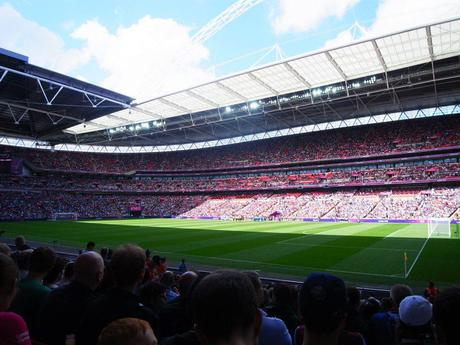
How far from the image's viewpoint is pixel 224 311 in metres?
1.64

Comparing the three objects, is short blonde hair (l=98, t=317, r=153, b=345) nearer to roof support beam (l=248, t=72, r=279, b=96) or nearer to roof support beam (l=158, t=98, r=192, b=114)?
roof support beam (l=248, t=72, r=279, b=96)

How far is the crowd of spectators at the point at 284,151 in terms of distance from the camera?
5419 centimetres

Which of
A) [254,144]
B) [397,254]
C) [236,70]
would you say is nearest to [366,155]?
[254,144]

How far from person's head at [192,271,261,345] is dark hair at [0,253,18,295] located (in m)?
1.93

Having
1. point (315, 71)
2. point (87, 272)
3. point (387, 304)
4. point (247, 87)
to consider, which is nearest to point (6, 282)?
point (87, 272)

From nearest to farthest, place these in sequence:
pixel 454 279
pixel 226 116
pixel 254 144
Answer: pixel 454 279, pixel 226 116, pixel 254 144

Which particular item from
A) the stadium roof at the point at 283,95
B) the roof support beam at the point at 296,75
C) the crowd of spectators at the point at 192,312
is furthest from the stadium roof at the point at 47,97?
the crowd of spectators at the point at 192,312

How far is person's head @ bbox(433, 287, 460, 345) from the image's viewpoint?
1.89 meters

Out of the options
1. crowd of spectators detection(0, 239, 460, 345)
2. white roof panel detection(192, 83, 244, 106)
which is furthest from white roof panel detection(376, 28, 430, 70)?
crowd of spectators detection(0, 239, 460, 345)

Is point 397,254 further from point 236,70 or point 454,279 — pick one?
point 236,70

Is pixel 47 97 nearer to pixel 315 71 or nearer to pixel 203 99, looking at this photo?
pixel 203 99

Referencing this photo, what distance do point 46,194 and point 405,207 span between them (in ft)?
204

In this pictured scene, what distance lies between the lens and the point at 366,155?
5731 cm

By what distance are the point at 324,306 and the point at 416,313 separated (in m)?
2.14
